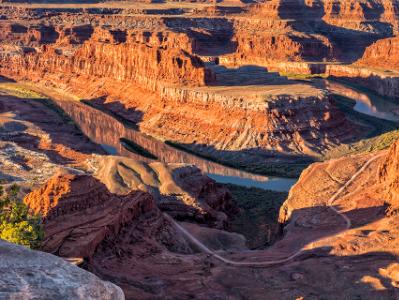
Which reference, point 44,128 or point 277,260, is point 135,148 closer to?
point 44,128

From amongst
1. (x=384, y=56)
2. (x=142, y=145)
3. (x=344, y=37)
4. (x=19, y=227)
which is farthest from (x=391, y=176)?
(x=344, y=37)

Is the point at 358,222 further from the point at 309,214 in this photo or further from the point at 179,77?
the point at 179,77

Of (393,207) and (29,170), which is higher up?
(393,207)

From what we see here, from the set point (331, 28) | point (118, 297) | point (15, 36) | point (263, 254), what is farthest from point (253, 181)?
point (331, 28)

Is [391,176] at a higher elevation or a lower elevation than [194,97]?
higher

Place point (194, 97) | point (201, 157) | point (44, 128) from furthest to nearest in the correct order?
point (194, 97) < point (44, 128) < point (201, 157)

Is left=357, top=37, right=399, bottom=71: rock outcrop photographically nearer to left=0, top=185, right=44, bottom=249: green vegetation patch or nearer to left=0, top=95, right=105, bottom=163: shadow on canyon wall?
left=0, top=95, right=105, bottom=163: shadow on canyon wall

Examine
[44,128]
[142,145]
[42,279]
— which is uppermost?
[42,279]
